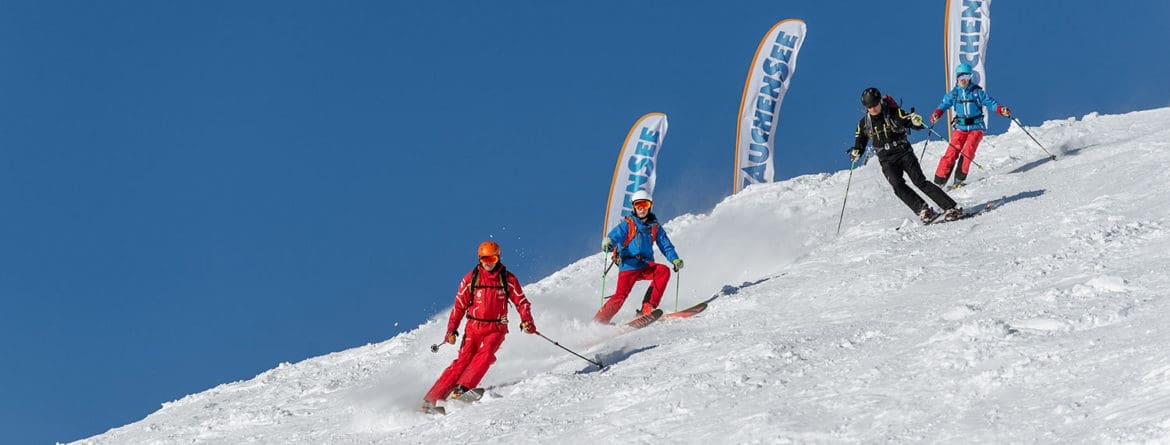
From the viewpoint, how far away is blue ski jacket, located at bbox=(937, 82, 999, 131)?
15.4m

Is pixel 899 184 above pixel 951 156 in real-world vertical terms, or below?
below

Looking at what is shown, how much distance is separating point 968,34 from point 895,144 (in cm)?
1180

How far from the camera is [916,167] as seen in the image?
13.2 m

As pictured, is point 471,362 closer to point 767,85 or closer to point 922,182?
point 922,182

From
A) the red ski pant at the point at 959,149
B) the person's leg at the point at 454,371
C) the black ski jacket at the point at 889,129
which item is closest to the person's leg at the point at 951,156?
the red ski pant at the point at 959,149

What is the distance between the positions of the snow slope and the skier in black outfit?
360mm

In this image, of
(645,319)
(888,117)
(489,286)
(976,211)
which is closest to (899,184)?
(888,117)

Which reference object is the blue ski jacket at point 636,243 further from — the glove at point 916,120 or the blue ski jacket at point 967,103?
the blue ski jacket at point 967,103

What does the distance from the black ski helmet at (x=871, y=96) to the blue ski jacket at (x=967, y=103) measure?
249cm

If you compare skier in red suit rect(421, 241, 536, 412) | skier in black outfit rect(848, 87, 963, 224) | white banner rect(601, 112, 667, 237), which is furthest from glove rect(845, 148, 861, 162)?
white banner rect(601, 112, 667, 237)

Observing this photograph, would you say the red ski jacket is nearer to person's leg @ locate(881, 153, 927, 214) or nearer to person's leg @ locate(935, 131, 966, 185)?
person's leg @ locate(881, 153, 927, 214)

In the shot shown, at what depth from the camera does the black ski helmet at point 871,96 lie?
43.1 feet

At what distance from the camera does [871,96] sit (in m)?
13.1

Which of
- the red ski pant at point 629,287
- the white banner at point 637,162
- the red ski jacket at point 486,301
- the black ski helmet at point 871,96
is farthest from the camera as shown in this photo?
the white banner at point 637,162
